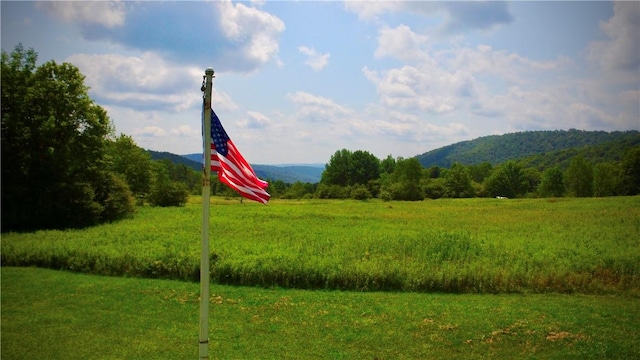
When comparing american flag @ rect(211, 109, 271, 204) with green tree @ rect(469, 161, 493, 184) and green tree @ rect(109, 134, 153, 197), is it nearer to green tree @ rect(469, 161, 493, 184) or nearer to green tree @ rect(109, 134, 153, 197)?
green tree @ rect(109, 134, 153, 197)

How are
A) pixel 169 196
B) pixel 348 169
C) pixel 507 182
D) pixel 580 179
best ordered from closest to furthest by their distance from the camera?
pixel 169 196 < pixel 580 179 < pixel 507 182 < pixel 348 169

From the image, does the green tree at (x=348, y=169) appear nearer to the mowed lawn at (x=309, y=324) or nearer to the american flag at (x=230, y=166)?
the mowed lawn at (x=309, y=324)

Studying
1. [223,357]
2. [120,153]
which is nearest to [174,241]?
[223,357]

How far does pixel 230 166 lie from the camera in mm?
8984

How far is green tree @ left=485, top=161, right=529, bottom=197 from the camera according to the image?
121m

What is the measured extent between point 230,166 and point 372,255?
737 inches

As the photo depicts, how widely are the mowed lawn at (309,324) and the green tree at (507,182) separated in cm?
11017

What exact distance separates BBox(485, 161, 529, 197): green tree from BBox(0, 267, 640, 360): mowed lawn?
110172 mm

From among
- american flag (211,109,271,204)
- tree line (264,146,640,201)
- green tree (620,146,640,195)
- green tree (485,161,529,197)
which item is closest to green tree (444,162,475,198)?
tree line (264,146,640,201)

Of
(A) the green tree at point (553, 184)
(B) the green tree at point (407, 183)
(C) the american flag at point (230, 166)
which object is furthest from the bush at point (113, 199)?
(A) the green tree at point (553, 184)

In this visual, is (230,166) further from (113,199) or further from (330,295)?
(113,199)

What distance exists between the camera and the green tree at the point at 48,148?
38250 millimetres

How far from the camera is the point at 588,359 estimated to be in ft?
39.8

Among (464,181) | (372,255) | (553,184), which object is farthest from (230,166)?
(553,184)
